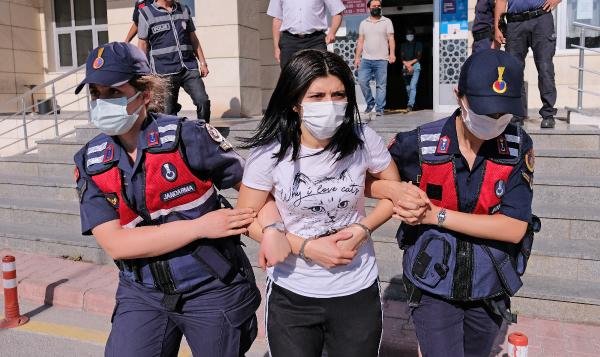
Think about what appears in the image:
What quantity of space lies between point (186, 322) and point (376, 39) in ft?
22.1

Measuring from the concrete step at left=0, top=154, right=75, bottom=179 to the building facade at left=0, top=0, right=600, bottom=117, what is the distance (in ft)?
3.91

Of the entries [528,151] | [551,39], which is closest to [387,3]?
[551,39]

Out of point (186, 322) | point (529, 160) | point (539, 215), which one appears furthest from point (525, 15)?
point (186, 322)

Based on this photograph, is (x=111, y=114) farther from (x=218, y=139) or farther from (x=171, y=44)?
(x=171, y=44)

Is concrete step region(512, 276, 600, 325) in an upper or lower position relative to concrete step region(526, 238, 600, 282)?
lower

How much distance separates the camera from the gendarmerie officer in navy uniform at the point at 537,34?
18.7 ft

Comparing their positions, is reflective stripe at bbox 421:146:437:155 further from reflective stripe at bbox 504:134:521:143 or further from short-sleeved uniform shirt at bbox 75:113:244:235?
short-sleeved uniform shirt at bbox 75:113:244:235

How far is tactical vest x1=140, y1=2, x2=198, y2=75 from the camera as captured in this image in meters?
5.96

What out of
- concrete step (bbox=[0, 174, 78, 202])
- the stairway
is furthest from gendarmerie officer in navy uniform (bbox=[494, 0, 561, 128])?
concrete step (bbox=[0, 174, 78, 202])

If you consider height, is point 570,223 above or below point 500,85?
below

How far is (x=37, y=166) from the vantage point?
7.28 m

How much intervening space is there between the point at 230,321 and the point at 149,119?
0.89 metres

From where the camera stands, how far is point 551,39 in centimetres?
572

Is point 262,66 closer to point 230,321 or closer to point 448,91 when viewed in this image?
point 448,91
